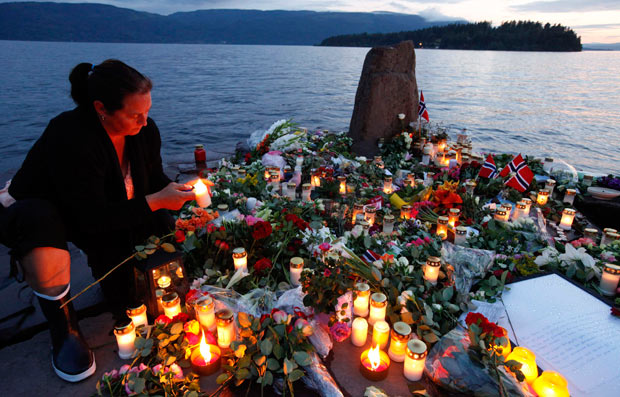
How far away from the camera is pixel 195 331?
2381 millimetres

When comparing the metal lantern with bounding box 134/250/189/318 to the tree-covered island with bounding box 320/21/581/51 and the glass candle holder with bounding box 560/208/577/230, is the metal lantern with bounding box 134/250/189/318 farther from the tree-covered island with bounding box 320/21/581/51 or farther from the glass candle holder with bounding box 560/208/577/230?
the tree-covered island with bounding box 320/21/581/51

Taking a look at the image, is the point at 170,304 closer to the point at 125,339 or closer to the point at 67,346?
the point at 125,339

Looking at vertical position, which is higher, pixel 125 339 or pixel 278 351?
pixel 278 351

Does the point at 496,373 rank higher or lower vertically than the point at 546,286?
higher

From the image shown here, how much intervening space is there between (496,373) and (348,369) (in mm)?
854

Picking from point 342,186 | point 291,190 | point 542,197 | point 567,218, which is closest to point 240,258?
point 291,190

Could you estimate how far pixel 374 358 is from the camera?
87.0 inches

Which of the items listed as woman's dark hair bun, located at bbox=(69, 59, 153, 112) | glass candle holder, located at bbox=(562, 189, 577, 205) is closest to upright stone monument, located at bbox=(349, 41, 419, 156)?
glass candle holder, located at bbox=(562, 189, 577, 205)

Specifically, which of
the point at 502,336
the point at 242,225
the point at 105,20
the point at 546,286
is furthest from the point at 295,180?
the point at 105,20

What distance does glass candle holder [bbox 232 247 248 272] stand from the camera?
2.95 metres

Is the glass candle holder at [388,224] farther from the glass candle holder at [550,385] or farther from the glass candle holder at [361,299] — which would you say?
the glass candle holder at [550,385]

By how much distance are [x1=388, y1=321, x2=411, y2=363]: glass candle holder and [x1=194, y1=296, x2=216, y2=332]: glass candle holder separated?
121 cm

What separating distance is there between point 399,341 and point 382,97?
6.68m

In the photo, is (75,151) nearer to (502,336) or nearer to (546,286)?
(502,336)
